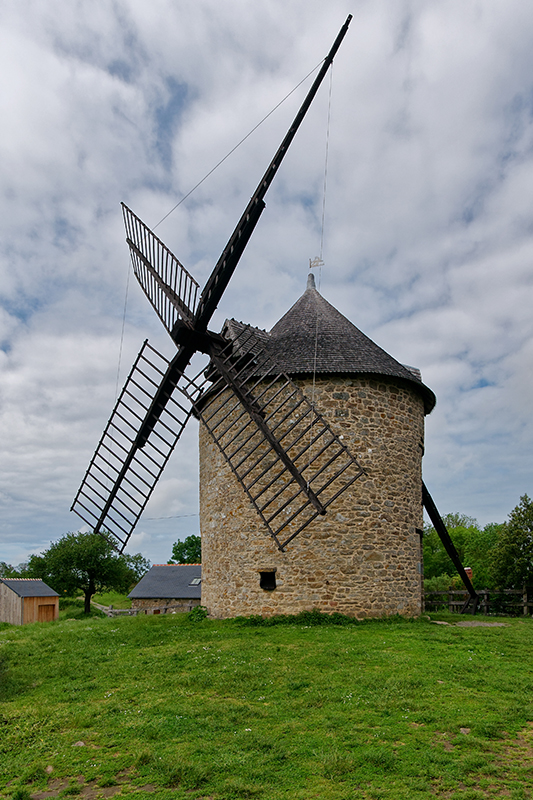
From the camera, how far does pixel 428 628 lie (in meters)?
10.8

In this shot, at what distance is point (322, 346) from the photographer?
13.0 m

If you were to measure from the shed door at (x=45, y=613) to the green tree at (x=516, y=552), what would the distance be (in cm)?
1980

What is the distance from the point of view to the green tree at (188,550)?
5662 cm

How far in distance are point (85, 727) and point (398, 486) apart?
8185 mm

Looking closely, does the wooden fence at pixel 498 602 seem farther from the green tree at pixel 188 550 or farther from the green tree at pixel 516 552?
the green tree at pixel 188 550

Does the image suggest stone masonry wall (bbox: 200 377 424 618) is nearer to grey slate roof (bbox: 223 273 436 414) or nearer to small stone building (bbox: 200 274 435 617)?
small stone building (bbox: 200 274 435 617)

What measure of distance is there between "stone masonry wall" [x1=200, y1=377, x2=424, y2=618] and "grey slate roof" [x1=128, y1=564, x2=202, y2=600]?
17562 millimetres

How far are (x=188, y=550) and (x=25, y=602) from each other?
34203 millimetres

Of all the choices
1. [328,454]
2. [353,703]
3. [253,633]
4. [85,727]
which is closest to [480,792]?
[353,703]

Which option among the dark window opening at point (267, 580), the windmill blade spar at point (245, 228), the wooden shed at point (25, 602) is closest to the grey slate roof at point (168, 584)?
the wooden shed at point (25, 602)

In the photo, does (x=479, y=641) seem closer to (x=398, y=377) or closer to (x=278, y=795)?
(x=398, y=377)

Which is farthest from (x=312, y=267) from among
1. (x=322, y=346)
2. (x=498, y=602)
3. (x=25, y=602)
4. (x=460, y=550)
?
(x=460, y=550)

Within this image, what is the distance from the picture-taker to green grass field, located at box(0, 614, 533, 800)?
4695 mm

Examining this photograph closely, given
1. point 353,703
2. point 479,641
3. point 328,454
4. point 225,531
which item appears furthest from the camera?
point 225,531
